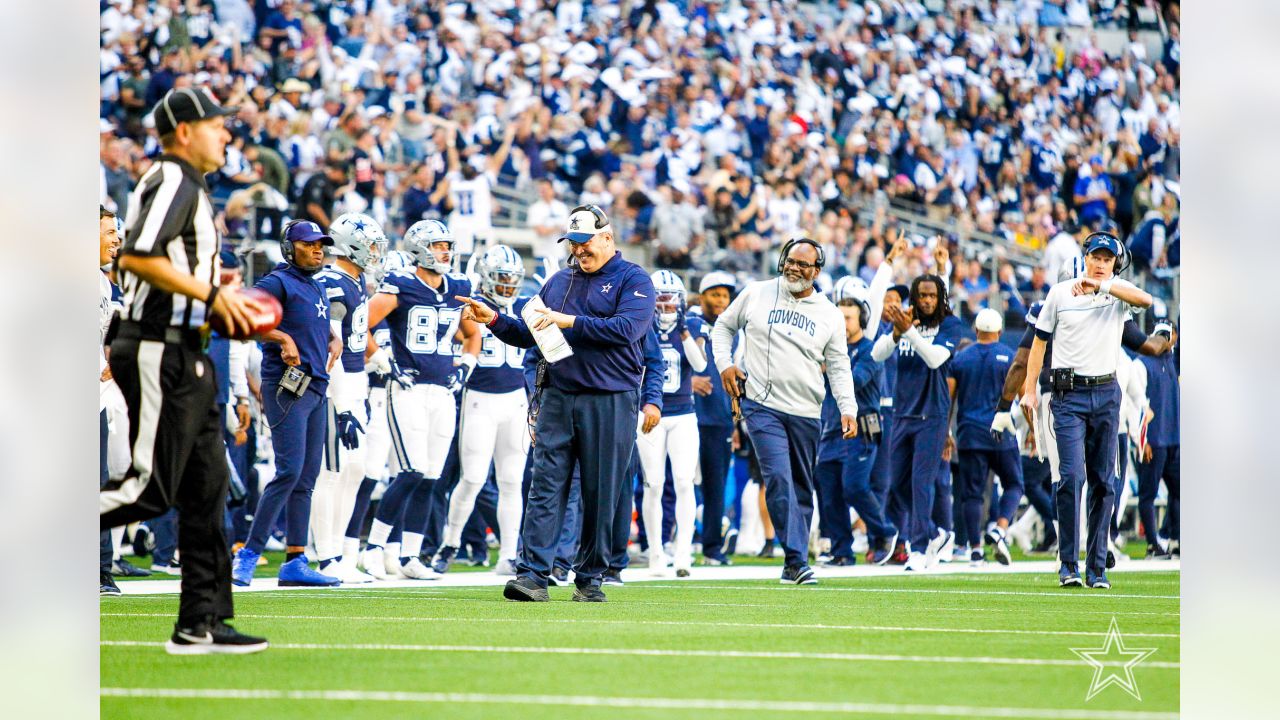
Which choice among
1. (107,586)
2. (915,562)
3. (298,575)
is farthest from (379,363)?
(915,562)

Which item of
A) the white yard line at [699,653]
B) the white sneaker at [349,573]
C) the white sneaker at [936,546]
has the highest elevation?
the white yard line at [699,653]

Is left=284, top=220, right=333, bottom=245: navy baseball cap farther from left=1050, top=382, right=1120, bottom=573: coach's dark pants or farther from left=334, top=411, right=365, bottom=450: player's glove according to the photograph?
left=1050, top=382, right=1120, bottom=573: coach's dark pants

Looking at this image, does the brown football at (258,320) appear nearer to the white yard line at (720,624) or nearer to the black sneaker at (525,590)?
the white yard line at (720,624)

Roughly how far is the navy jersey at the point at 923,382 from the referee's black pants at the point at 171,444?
7415 mm

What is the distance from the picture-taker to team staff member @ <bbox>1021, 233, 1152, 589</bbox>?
9.91m

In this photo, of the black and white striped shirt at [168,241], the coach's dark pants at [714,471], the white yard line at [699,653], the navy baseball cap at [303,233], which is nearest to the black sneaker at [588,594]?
the white yard line at [699,653]

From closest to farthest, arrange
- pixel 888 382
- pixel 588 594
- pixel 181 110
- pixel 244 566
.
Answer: pixel 181 110 → pixel 588 594 → pixel 244 566 → pixel 888 382

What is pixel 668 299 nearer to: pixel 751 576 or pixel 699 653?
pixel 751 576

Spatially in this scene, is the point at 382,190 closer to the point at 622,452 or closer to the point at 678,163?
the point at 678,163

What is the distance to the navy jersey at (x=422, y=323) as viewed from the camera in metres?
10.9

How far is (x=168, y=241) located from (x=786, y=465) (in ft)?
18.6

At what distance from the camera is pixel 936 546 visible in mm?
12789

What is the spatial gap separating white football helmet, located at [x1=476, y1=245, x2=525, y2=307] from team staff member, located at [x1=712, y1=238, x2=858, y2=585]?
4.77 ft
